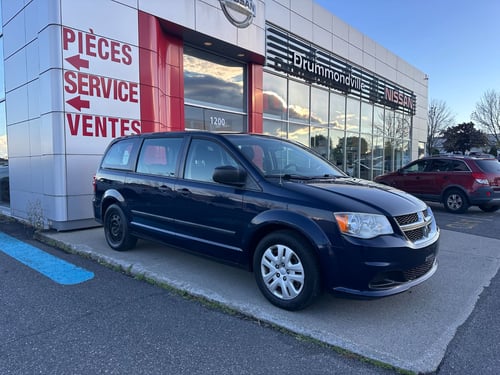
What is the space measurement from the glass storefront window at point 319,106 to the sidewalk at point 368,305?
1015 centimetres

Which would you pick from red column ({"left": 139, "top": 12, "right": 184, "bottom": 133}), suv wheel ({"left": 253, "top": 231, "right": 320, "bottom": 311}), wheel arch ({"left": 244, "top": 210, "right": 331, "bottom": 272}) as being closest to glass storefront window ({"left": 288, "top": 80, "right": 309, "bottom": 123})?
red column ({"left": 139, "top": 12, "right": 184, "bottom": 133})

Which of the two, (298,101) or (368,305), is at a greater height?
(298,101)

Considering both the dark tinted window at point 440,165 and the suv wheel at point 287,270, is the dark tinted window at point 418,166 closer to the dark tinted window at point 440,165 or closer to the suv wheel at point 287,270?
the dark tinted window at point 440,165

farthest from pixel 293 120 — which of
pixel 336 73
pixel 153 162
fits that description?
pixel 153 162

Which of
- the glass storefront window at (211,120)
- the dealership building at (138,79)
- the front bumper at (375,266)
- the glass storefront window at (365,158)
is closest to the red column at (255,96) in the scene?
the dealership building at (138,79)

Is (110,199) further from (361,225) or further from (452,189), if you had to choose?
(452,189)

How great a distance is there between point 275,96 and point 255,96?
4.65 feet

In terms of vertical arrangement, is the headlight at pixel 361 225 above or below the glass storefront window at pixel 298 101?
below

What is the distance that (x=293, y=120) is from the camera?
14.1 meters

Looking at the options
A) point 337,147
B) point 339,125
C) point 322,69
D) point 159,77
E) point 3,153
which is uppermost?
point 322,69

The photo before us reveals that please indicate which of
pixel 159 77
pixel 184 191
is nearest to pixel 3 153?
pixel 159 77

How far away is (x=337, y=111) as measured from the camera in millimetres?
16453

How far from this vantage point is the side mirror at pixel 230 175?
373 cm

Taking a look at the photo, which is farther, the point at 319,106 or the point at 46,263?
the point at 319,106
